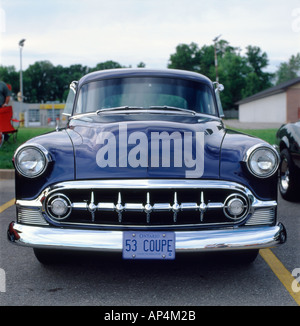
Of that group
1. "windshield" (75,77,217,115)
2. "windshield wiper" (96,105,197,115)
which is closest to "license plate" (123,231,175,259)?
"windshield wiper" (96,105,197,115)

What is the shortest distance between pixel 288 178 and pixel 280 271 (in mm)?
2961

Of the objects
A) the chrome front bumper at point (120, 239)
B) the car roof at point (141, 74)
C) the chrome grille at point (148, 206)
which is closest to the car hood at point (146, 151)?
the chrome grille at point (148, 206)

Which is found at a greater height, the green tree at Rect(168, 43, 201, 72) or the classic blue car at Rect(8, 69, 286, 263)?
the green tree at Rect(168, 43, 201, 72)

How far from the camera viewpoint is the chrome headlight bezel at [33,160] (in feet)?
11.1

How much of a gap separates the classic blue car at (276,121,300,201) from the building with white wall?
2471cm

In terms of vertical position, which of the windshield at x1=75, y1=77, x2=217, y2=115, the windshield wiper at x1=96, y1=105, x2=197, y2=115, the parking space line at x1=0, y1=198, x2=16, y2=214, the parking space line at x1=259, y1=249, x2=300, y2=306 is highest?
the windshield at x1=75, y1=77, x2=217, y2=115

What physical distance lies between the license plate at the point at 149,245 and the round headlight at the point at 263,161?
77 cm

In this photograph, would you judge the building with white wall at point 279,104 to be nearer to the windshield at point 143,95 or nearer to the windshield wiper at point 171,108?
the windshield at point 143,95

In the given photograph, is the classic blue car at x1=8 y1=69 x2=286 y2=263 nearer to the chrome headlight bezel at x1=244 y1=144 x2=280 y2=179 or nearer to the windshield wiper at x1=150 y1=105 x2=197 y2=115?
the chrome headlight bezel at x1=244 y1=144 x2=280 y2=179

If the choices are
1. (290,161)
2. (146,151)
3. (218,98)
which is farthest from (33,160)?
(290,161)

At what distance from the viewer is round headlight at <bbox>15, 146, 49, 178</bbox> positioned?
11.1ft

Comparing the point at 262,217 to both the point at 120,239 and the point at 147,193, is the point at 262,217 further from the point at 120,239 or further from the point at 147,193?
the point at 120,239

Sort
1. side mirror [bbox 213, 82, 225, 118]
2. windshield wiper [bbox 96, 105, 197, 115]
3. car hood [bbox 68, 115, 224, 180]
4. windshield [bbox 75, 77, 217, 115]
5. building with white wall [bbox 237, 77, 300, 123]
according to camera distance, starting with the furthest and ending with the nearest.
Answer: building with white wall [bbox 237, 77, 300, 123] → side mirror [bbox 213, 82, 225, 118] → windshield [bbox 75, 77, 217, 115] → windshield wiper [bbox 96, 105, 197, 115] → car hood [bbox 68, 115, 224, 180]

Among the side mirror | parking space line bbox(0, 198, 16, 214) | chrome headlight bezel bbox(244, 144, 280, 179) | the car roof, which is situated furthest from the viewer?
parking space line bbox(0, 198, 16, 214)
